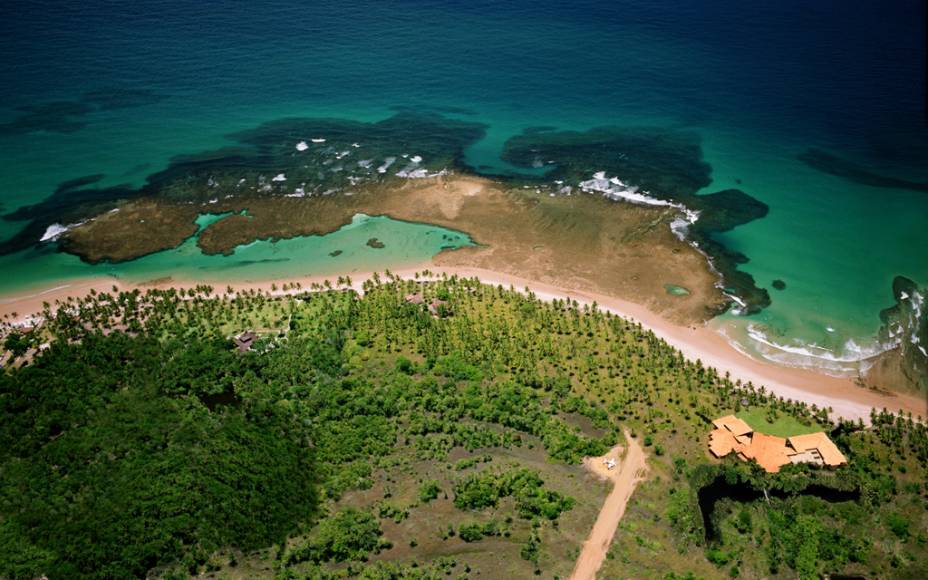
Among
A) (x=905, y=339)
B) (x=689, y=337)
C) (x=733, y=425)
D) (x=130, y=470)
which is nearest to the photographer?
(x=130, y=470)

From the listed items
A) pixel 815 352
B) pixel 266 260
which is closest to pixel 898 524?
pixel 815 352

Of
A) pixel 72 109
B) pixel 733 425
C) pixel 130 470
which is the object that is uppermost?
pixel 72 109

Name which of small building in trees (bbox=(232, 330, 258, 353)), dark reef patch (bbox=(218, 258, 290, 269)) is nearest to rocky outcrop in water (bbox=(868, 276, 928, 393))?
small building in trees (bbox=(232, 330, 258, 353))

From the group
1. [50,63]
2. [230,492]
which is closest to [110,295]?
[230,492]

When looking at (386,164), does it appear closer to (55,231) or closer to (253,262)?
(253,262)

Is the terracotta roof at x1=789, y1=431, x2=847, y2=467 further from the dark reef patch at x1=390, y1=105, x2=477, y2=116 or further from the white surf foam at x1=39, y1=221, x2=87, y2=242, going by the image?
the white surf foam at x1=39, y1=221, x2=87, y2=242

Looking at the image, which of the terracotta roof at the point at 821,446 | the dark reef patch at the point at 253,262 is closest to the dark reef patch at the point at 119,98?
the dark reef patch at the point at 253,262
